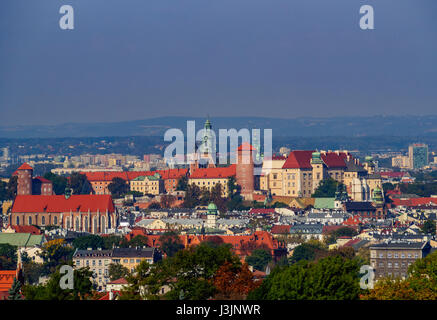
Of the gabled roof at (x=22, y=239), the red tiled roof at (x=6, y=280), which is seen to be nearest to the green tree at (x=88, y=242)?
the gabled roof at (x=22, y=239)

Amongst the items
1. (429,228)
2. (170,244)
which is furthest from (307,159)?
(170,244)

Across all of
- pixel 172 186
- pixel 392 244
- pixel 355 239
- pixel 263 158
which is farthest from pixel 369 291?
pixel 172 186

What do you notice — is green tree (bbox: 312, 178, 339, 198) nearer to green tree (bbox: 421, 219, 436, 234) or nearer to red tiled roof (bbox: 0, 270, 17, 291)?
green tree (bbox: 421, 219, 436, 234)

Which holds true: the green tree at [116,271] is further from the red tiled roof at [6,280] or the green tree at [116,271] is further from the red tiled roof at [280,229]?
the red tiled roof at [280,229]

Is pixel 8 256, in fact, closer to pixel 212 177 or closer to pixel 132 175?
pixel 212 177

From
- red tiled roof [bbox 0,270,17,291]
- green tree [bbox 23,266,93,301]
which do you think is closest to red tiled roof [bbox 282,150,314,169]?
red tiled roof [bbox 0,270,17,291]
